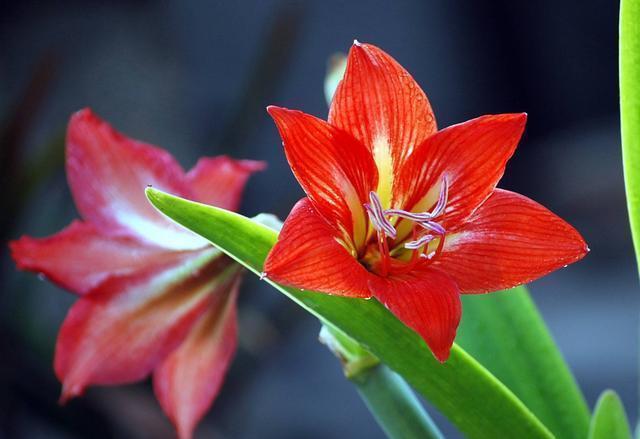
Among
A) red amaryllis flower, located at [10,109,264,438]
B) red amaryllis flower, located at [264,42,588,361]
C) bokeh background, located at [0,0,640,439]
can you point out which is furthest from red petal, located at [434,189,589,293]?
bokeh background, located at [0,0,640,439]

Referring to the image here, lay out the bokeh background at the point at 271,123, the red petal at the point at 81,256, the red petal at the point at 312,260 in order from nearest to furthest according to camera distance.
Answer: the red petal at the point at 312,260, the red petal at the point at 81,256, the bokeh background at the point at 271,123

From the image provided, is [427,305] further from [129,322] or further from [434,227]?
[129,322]

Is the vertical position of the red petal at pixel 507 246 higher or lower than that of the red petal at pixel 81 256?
higher

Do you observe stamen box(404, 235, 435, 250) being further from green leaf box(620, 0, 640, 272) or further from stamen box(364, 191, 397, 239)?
green leaf box(620, 0, 640, 272)

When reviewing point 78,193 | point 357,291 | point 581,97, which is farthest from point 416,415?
point 581,97

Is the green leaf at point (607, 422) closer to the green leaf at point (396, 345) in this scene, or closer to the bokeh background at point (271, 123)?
the green leaf at point (396, 345)

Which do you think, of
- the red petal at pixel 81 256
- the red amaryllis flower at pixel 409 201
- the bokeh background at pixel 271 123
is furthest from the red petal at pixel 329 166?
the bokeh background at pixel 271 123

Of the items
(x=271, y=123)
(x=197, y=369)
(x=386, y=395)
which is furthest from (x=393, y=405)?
(x=271, y=123)

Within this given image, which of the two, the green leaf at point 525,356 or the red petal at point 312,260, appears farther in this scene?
the green leaf at point 525,356
